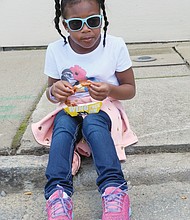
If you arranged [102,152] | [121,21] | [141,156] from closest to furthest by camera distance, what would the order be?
[102,152] < [141,156] < [121,21]

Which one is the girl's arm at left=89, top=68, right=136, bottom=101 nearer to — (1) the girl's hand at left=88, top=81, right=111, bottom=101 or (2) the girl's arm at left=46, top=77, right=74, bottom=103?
(1) the girl's hand at left=88, top=81, right=111, bottom=101

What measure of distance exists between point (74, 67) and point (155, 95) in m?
1.26

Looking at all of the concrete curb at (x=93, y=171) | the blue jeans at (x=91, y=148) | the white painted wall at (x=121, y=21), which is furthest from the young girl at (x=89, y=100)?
the white painted wall at (x=121, y=21)

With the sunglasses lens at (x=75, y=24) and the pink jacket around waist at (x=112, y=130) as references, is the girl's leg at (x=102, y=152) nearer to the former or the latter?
the pink jacket around waist at (x=112, y=130)

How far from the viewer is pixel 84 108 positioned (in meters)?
2.58

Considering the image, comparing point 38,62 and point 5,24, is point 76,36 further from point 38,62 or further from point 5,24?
point 5,24

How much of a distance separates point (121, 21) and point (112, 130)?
4.00 meters

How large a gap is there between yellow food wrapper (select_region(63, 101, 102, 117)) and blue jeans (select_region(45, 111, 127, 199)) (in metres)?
0.03

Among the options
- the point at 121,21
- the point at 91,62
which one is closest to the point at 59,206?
the point at 91,62

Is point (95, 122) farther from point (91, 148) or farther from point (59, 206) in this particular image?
point (59, 206)

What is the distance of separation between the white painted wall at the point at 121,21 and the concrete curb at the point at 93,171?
12.7 ft

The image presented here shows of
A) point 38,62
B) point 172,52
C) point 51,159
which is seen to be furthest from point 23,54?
point 51,159

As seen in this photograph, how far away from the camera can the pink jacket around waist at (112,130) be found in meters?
2.66

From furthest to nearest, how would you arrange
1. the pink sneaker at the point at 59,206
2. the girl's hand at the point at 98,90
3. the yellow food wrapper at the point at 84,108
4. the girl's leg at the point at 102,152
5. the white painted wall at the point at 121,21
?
the white painted wall at the point at 121,21, the yellow food wrapper at the point at 84,108, the girl's hand at the point at 98,90, the girl's leg at the point at 102,152, the pink sneaker at the point at 59,206
